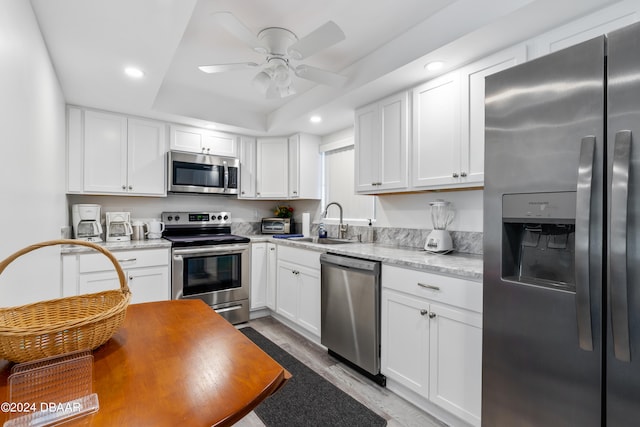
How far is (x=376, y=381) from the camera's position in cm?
216

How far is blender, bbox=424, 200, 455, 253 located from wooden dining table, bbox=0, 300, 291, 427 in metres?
1.72

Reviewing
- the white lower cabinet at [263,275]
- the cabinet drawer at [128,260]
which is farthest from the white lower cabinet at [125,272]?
the white lower cabinet at [263,275]

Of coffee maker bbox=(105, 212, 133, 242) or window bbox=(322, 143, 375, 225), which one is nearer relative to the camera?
coffee maker bbox=(105, 212, 133, 242)

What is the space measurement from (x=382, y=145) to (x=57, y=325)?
7.69ft

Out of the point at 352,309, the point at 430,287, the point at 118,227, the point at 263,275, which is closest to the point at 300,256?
the point at 263,275

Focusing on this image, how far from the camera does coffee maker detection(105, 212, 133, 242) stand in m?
2.99

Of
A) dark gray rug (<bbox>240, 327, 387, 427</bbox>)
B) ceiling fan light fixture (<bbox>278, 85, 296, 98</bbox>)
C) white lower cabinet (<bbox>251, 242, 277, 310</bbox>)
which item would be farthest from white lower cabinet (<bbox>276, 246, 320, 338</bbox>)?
ceiling fan light fixture (<bbox>278, 85, 296, 98</bbox>)

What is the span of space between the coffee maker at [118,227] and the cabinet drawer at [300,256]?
1544 millimetres

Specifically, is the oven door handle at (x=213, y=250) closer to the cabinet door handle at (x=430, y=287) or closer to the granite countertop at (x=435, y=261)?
the granite countertop at (x=435, y=261)

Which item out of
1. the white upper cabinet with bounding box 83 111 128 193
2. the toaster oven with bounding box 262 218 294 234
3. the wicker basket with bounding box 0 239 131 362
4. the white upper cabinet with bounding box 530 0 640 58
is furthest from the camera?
the toaster oven with bounding box 262 218 294 234

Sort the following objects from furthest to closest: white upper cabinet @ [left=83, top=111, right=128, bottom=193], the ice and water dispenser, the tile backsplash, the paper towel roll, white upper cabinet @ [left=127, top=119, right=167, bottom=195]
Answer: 1. the paper towel roll
2. white upper cabinet @ [left=127, top=119, right=167, bottom=195]
3. white upper cabinet @ [left=83, top=111, right=128, bottom=193]
4. the tile backsplash
5. the ice and water dispenser

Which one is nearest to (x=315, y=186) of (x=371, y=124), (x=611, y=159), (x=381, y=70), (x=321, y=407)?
(x=371, y=124)

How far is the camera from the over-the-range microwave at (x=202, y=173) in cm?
325

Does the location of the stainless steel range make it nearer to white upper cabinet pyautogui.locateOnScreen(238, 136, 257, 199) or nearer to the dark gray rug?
white upper cabinet pyautogui.locateOnScreen(238, 136, 257, 199)
